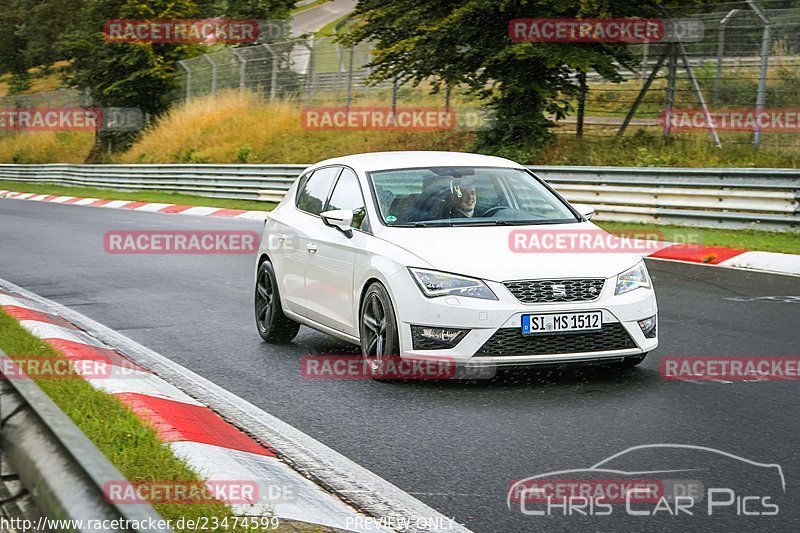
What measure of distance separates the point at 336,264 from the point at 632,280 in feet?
7.03

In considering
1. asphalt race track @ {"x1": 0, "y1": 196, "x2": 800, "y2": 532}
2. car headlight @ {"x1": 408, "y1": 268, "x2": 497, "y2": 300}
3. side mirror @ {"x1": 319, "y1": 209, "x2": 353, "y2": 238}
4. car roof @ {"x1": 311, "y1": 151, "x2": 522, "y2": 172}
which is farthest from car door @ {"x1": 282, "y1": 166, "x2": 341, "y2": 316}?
car headlight @ {"x1": 408, "y1": 268, "x2": 497, "y2": 300}

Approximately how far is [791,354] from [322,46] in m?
24.8

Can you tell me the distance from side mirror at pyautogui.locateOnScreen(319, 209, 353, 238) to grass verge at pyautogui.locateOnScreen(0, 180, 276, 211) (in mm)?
19499

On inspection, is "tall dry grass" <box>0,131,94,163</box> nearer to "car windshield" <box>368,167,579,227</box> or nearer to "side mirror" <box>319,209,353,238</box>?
"car windshield" <box>368,167,579,227</box>

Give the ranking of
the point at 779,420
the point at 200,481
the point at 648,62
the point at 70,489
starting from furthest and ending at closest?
the point at 648,62, the point at 779,420, the point at 200,481, the point at 70,489

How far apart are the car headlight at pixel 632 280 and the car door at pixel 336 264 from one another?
5.86ft

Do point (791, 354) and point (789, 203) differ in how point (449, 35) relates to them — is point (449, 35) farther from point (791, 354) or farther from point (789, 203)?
point (791, 354)

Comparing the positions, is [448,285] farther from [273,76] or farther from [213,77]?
[213,77]

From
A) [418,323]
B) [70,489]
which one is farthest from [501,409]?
[70,489]

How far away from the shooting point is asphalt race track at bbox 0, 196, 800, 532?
5.38 metres

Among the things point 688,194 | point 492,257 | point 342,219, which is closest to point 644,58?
point 688,194

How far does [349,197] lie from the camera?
8984mm

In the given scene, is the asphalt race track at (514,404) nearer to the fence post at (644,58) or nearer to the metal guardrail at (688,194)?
the metal guardrail at (688,194)

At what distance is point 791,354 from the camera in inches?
337
